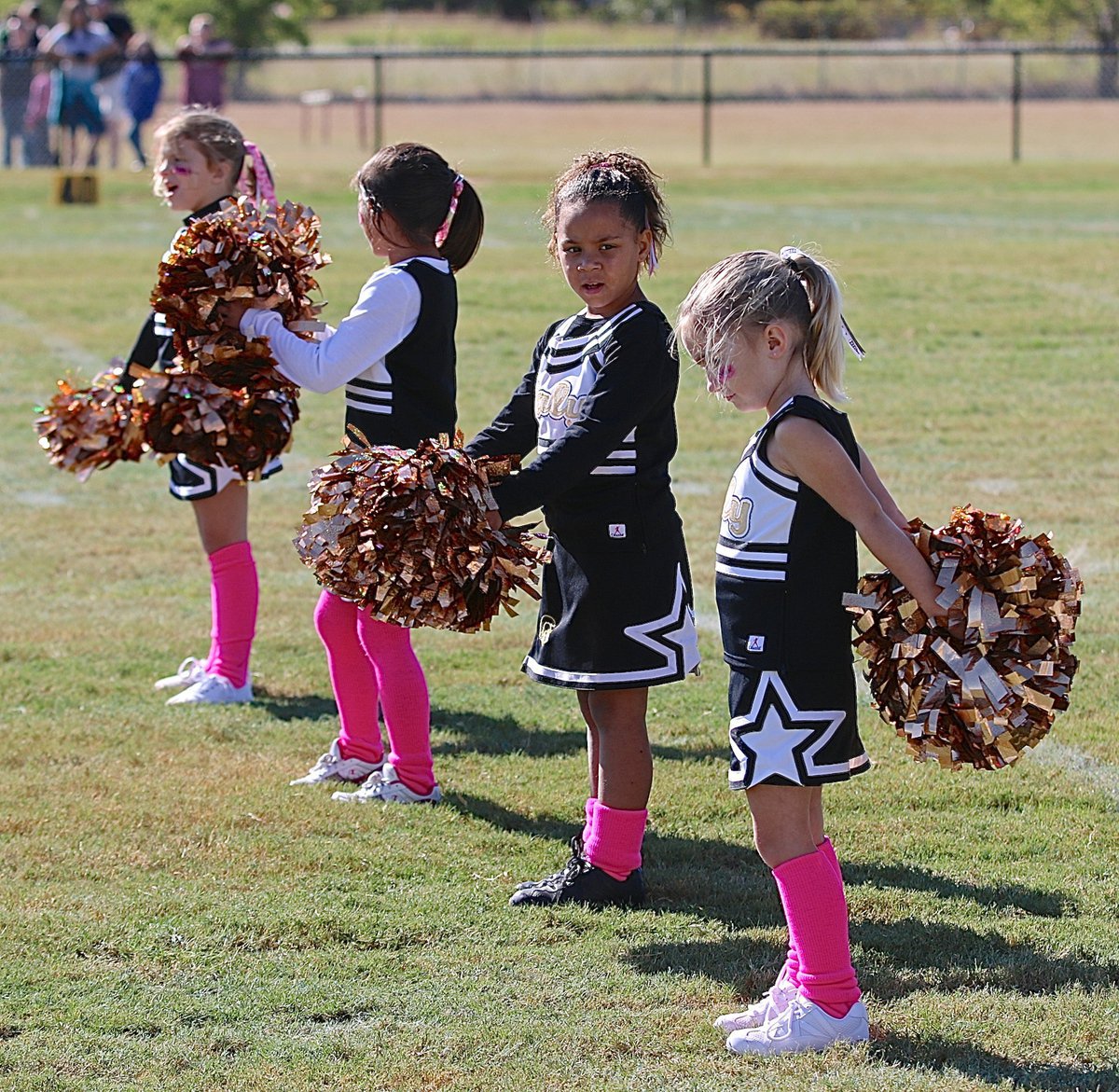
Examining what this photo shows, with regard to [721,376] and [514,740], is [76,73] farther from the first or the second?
[721,376]

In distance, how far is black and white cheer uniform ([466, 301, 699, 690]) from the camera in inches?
157

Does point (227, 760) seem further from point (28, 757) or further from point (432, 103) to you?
point (432, 103)

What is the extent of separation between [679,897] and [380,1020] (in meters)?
0.93

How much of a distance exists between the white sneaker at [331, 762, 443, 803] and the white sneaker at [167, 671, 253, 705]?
1.07 m

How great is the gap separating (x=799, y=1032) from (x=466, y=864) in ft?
4.06

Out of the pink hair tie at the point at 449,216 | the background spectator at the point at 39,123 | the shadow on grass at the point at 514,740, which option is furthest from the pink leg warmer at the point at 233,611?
the background spectator at the point at 39,123

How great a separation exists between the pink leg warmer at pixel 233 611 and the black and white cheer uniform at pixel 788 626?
9.30 ft

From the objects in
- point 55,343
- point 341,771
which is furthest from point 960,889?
point 55,343

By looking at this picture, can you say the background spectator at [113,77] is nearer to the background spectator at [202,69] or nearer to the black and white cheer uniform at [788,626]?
the background spectator at [202,69]

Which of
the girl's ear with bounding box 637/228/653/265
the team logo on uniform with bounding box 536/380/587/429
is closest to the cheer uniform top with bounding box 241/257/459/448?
the team logo on uniform with bounding box 536/380/587/429

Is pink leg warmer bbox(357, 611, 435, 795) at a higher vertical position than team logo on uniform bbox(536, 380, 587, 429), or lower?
lower

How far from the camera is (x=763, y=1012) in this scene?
355 centimetres

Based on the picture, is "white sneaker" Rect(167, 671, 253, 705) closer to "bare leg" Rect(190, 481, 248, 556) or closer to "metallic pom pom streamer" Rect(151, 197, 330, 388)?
"bare leg" Rect(190, 481, 248, 556)

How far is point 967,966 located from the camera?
12.6ft
